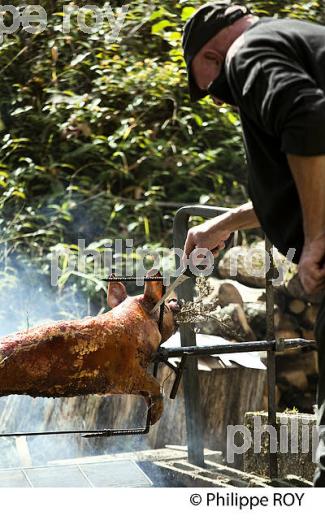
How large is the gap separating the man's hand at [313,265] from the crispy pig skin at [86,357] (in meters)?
1.37

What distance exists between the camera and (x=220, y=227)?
2748mm

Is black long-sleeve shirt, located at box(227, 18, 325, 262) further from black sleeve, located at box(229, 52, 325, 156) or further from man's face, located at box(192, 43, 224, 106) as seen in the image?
man's face, located at box(192, 43, 224, 106)

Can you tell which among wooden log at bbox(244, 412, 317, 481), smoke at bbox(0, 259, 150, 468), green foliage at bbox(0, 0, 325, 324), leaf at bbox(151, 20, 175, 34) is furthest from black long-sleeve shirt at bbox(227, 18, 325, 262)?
leaf at bbox(151, 20, 175, 34)

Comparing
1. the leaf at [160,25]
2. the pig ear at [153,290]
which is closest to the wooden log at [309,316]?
the pig ear at [153,290]

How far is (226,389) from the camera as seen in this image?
4.96m

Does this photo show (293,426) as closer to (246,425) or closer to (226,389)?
(246,425)

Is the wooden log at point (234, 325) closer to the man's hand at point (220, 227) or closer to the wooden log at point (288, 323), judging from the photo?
the wooden log at point (288, 323)

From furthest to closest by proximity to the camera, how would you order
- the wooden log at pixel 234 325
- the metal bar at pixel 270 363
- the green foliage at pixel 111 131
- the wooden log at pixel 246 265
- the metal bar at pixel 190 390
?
the green foliage at pixel 111 131 → the wooden log at pixel 246 265 → the wooden log at pixel 234 325 → the metal bar at pixel 190 390 → the metal bar at pixel 270 363

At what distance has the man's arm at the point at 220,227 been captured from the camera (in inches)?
105

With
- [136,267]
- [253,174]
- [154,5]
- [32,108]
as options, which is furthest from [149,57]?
[253,174]

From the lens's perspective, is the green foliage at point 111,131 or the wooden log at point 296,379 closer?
the wooden log at point 296,379

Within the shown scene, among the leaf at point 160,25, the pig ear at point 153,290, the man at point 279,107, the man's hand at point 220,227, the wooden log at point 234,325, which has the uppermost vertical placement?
the man at point 279,107

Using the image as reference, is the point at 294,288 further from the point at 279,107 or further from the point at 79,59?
the point at 279,107

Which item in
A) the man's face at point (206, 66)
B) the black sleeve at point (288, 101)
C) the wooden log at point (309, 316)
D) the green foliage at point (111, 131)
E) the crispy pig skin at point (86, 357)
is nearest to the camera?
the black sleeve at point (288, 101)
